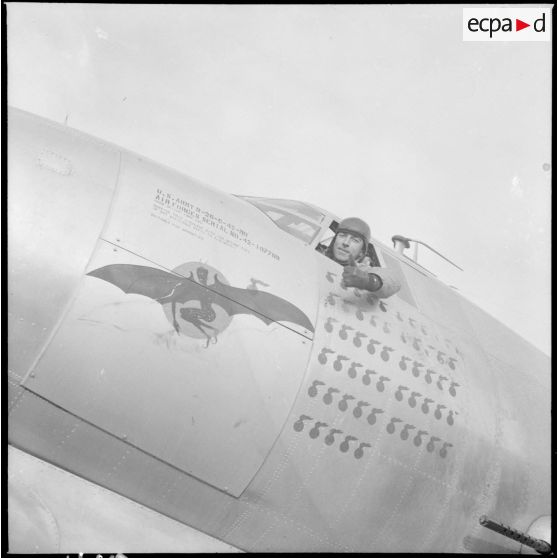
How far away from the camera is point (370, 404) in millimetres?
5379

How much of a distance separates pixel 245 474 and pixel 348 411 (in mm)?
929

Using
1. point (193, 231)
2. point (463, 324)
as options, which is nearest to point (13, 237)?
point (193, 231)

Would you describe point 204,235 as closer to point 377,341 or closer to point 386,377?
point 377,341

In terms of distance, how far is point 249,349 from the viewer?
4961mm

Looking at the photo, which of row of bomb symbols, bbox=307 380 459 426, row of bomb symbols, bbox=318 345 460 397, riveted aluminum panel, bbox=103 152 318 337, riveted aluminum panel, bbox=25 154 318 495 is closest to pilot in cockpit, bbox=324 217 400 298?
riveted aluminum panel, bbox=103 152 318 337

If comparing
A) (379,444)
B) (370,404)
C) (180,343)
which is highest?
(180,343)

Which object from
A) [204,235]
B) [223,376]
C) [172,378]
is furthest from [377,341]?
[172,378]

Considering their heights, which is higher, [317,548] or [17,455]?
[17,455]

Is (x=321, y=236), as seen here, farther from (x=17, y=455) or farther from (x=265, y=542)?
(x=17, y=455)

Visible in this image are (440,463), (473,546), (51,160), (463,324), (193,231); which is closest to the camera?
(51,160)

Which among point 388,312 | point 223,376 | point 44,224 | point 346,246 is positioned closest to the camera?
point 44,224

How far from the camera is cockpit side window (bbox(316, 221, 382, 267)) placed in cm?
622

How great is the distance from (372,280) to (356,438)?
1.29 m

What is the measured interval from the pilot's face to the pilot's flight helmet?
0.11ft
